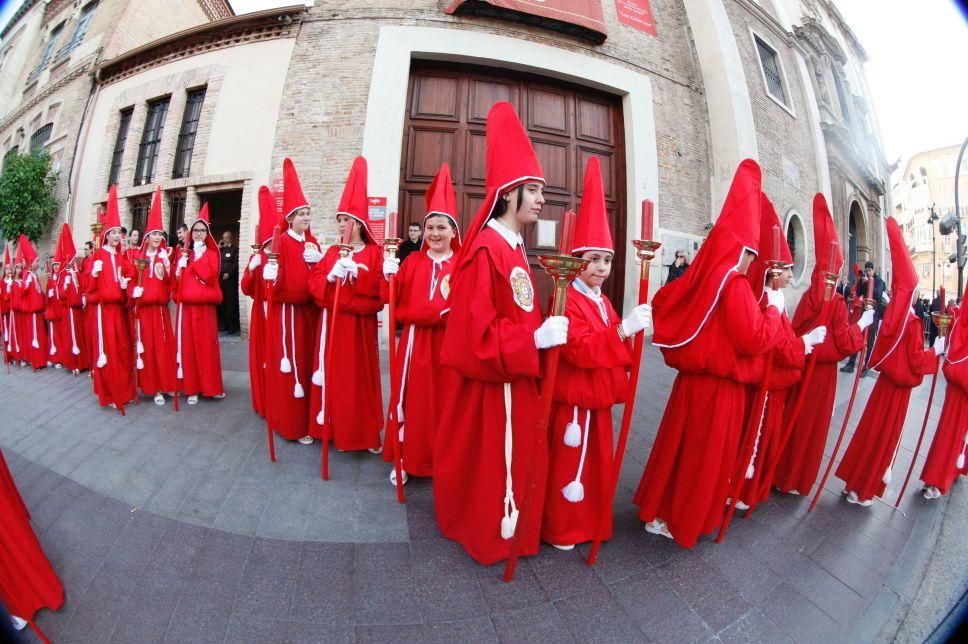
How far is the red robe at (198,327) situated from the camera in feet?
13.9

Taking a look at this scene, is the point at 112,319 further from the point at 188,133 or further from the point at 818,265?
the point at 818,265

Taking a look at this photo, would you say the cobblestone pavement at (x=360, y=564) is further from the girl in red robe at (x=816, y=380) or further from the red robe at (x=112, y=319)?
the red robe at (x=112, y=319)

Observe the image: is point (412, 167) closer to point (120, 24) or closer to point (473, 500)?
point (120, 24)

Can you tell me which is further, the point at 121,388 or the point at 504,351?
the point at 121,388

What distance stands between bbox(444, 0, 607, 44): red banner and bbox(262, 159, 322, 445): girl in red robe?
6.88ft

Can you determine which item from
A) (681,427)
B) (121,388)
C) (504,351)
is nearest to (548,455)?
(504,351)

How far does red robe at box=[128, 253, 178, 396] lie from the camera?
428cm

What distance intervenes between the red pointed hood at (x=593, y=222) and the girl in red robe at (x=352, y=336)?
73.3 inches

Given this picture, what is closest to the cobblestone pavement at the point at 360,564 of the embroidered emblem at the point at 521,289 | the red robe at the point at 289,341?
the red robe at the point at 289,341

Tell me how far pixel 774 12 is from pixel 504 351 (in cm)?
395

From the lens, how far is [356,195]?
10.3 feet

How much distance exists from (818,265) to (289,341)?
15.5 feet

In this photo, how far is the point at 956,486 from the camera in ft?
10.3

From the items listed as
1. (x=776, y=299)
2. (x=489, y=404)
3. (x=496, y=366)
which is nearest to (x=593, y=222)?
(x=496, y=366)
